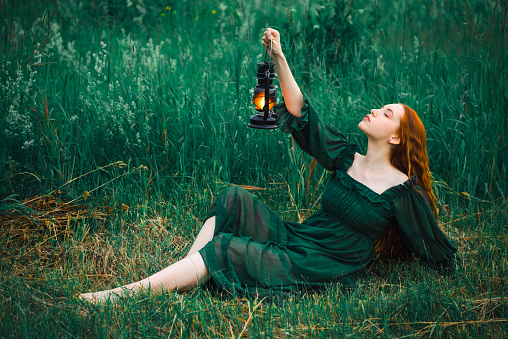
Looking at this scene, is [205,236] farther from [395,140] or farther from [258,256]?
[395,140]

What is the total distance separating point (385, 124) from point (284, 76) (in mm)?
634

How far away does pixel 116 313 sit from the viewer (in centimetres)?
275

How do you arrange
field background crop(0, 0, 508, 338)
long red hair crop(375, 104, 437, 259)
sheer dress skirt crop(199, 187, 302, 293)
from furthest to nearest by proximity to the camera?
1. long red hair crop(375, 104, 437, 259)
2. sheer dress skirt crop(199, 187, 302, 293)
3. field background crop(0, 0, 508, 338)

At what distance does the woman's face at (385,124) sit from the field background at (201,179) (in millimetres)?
853

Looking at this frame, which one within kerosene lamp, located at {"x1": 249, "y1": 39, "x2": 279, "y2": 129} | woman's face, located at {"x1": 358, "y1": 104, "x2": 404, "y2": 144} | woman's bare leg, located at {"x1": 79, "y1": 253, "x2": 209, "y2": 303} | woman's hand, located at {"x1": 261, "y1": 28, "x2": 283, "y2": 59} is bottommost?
woman's bare leg, located at {"x1": 79, "y1": 253, "x2": 209, "y2": 303}

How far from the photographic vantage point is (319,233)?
3.23 m

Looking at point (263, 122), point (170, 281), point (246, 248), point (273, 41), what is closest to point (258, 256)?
point (246, 248)

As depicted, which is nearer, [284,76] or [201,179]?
[284,76]

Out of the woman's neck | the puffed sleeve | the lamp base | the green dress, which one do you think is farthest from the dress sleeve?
the puffed sleeve

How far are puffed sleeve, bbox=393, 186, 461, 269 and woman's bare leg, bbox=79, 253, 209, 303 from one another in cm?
115

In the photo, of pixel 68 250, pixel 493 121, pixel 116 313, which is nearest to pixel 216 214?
pixel 116 313

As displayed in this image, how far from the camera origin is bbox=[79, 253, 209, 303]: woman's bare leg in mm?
2885

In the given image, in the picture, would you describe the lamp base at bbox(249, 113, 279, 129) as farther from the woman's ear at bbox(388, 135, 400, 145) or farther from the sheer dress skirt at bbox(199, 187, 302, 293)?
the woman's ear at bbox(388, 135, 400, 145)

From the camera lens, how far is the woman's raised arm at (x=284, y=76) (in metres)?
2.90
